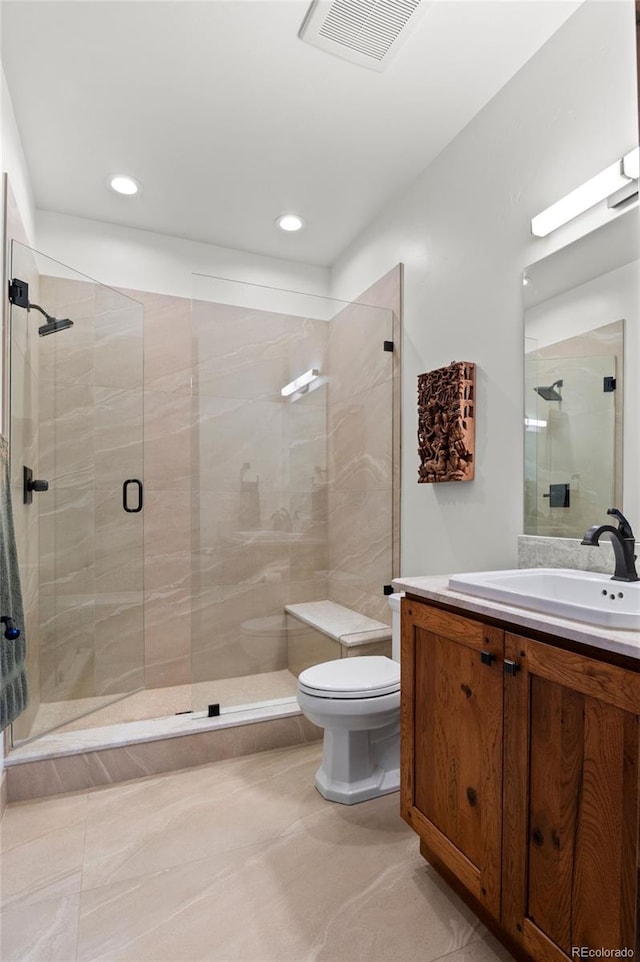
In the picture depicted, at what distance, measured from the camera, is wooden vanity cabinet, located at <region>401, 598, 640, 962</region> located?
92cm

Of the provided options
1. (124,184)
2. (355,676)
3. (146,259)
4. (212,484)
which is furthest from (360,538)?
(124,184)

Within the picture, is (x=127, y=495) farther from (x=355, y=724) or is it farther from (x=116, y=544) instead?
(x=355, y=724)

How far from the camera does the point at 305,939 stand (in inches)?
52.1

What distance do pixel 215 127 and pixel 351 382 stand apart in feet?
4.45

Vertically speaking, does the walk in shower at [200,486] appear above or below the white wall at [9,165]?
below

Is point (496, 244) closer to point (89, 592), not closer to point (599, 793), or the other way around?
point (599, 793)

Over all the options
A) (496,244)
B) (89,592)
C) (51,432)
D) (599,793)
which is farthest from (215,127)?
(599,793)

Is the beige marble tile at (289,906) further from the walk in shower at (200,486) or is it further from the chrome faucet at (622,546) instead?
the chrome faucet at (622,546)

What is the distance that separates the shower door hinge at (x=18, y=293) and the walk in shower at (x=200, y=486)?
10cm

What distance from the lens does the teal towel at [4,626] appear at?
1.50 m

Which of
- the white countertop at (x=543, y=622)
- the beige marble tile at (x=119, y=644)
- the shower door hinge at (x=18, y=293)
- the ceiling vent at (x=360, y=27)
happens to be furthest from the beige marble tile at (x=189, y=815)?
the ceiling vent at (x=360, y=27)

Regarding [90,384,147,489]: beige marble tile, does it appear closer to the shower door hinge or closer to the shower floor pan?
the shower door hinge

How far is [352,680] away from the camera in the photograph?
194 centimetres

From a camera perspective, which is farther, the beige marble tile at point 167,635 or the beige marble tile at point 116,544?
the beige marble tile at point 167,635
